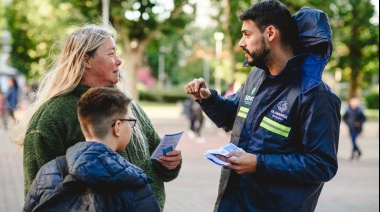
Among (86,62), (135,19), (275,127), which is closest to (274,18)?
(275,127)

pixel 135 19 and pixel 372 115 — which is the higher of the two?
pixel 135 19

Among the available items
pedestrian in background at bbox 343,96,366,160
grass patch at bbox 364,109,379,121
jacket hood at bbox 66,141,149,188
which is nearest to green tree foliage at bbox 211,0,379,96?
grass patch at bbox 364,109,379,121

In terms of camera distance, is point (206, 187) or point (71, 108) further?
point (206, 187)

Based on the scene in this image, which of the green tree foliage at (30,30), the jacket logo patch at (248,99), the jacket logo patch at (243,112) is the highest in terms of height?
the jacket logo patch at (248,99)

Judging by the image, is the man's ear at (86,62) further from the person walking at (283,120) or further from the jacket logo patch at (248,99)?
the jacket logo patch at (248,99)

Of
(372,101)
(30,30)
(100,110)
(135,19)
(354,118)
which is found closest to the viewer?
(100,110)

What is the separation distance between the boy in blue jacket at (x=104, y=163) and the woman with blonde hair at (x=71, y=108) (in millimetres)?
314

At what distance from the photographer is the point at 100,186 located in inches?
100

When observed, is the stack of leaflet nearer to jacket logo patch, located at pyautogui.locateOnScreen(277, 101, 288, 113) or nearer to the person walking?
the person walking

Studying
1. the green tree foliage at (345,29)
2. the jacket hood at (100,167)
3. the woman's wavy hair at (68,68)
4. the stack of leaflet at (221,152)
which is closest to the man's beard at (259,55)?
the stack of leaflet at (221,152)

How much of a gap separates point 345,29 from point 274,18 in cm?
2664

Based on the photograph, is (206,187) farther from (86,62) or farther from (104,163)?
(104,163)

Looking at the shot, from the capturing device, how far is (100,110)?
271cm

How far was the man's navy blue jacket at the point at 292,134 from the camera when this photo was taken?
10.0ft
